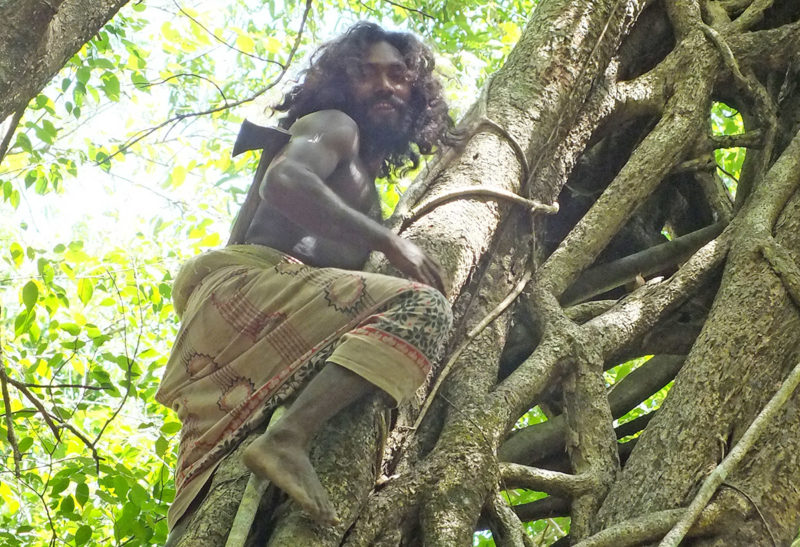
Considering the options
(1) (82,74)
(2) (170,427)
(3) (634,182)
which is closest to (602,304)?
(3) (634,182)

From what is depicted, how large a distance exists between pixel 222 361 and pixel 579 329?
132 centimetres

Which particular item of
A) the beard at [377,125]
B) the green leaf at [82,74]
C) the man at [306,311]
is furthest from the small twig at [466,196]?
the green leaf at [82,74]

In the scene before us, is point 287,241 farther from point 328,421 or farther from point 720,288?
point 720,288

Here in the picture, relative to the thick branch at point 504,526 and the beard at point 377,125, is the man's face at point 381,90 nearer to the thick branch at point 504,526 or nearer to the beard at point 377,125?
the beard at point 377,125

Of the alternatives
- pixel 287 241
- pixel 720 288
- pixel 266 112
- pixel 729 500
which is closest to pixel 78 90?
pixel 266 112

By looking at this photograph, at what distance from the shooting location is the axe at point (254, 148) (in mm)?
2910

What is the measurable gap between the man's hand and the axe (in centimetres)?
54

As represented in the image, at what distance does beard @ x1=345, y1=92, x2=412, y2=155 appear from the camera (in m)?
3.18

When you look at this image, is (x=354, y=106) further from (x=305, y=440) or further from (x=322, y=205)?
(x=305, y=440)

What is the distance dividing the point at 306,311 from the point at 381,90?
1091 mm

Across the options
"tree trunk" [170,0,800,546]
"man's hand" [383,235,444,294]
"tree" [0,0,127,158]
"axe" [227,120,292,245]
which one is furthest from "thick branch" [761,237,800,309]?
"tree" [0,0,127,158]

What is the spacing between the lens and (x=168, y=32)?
23.7 feet

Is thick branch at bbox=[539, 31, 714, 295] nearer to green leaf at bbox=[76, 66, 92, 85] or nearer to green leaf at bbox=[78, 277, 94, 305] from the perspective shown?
green leaf at bbox=[78, 277, 94, 305]

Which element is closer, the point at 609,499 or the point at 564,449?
the point at 609,499
